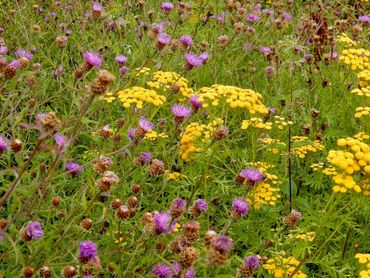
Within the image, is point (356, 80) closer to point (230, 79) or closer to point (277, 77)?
point (277, 77)

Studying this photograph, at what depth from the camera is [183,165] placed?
2854 millimetres

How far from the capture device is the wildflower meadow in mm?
1720

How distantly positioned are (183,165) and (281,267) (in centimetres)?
98

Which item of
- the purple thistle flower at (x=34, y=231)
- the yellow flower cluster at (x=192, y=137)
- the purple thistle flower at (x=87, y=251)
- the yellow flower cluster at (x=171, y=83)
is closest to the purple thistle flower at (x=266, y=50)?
the yellow flower cluster at (x=171, y=83)

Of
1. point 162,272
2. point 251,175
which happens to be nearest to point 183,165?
point 251,175

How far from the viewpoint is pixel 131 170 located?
2.44 metres

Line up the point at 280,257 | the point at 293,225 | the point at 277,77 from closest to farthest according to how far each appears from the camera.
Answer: the point at 280,257 → the point at 293,225 → the point at 277,77

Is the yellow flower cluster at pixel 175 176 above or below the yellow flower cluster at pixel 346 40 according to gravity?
below

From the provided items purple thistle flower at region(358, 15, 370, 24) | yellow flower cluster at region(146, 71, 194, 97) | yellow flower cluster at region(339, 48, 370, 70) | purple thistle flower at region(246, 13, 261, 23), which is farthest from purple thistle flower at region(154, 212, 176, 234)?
purple thistle flower at region(358, 15, 370, 24)

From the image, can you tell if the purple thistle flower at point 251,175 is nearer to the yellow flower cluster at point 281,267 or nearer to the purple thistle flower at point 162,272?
the yellow flower cluster at point 281,267

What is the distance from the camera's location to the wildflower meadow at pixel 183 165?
1720mm

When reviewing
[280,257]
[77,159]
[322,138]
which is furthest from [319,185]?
[77,159]

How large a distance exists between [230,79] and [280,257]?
6.39 ft

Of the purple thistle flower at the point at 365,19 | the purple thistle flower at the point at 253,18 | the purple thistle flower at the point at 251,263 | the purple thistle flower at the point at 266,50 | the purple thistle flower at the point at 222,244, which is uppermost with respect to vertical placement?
the purple thistle flower at the point at 222,244
